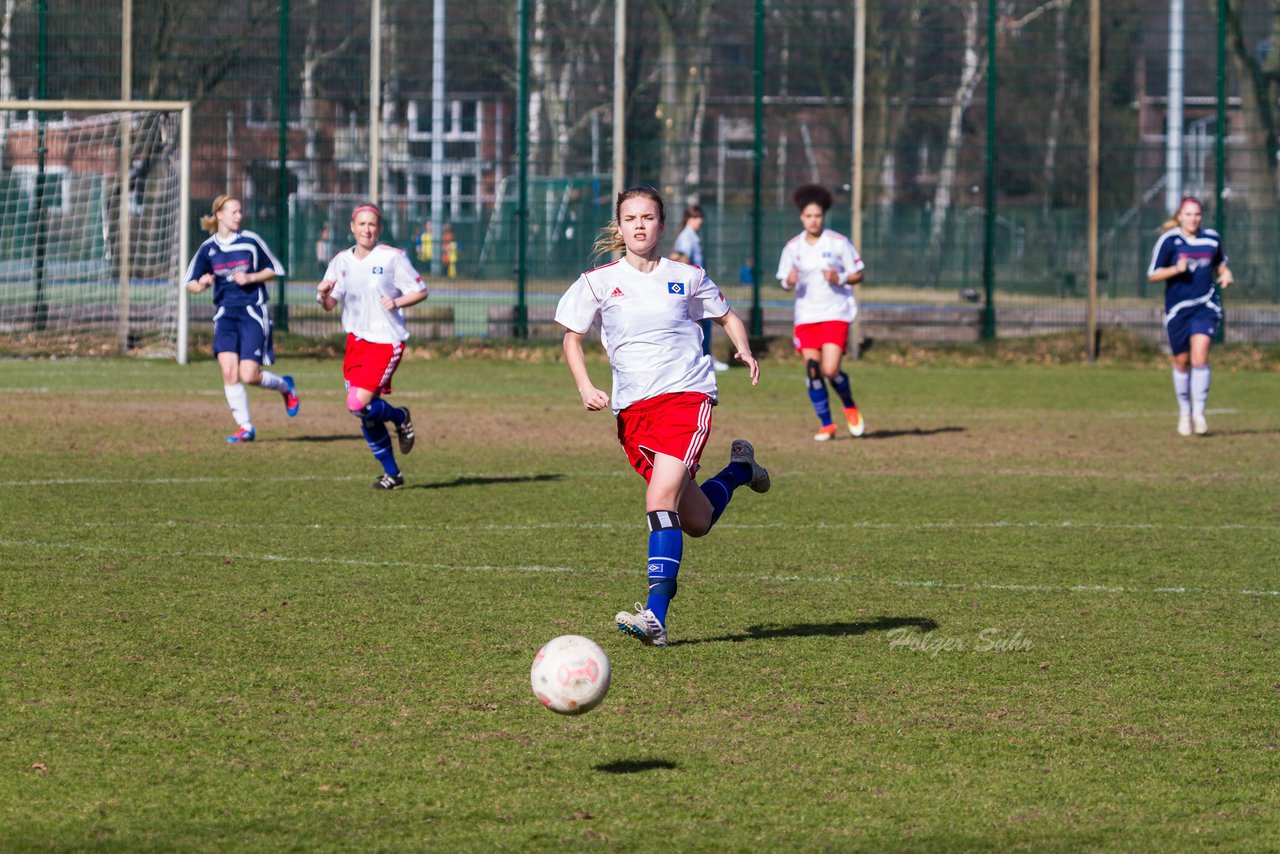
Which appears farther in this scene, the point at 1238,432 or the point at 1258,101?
the point at 1258,101

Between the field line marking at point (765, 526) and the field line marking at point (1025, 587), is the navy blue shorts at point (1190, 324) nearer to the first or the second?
the field line marking at point (765, 526)

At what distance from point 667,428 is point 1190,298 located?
949cm

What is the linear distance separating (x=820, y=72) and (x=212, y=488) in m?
16.1

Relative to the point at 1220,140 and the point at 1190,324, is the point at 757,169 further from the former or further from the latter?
the point at 1190,324

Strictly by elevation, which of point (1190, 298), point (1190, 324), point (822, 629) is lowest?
point (822, 629)

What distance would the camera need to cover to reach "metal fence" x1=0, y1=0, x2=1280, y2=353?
2520 cm

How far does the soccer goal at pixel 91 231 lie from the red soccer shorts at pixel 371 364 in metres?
11.1

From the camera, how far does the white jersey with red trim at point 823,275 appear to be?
15.4 meters

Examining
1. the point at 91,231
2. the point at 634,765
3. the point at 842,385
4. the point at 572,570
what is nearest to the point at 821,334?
the point at 842,385

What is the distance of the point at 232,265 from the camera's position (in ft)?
48.3

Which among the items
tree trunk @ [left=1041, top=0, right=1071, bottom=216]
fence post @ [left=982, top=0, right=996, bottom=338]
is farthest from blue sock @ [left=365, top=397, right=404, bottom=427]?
tree trunk @ [left=1041, top=0, right=1071, bottom=216]

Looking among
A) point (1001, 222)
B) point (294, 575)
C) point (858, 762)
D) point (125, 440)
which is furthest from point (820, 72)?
point (858, 762)

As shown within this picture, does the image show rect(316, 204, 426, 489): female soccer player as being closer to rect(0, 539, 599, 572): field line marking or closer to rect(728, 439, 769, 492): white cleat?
rect(0, 539, 599, 572): field line marking

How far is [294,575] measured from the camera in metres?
8.59
